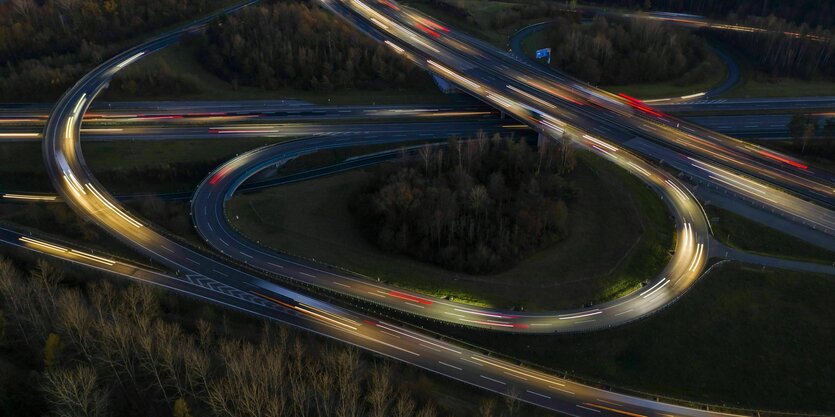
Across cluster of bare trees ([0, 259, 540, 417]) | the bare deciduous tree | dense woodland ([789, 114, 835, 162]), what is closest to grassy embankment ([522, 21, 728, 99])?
dense woodland ([789, 114, 835, 162])

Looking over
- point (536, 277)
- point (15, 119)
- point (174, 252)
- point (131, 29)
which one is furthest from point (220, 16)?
point (536, 277)

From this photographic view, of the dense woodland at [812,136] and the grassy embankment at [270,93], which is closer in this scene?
the dense woodland at [812,136]

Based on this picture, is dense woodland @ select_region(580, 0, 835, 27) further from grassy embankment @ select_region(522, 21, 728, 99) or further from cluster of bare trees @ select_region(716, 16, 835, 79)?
grassy embankment @ select_region(522, 21, 728, 99)

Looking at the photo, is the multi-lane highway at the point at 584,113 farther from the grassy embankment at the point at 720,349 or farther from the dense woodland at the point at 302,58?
the grassy embankment at the point at 720,349

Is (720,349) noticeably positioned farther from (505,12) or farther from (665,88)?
(505,12)

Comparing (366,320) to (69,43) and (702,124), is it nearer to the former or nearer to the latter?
(702,124)

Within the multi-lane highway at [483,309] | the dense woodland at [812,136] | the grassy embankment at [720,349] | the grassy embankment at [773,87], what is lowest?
the grassy embankment at [720,349]

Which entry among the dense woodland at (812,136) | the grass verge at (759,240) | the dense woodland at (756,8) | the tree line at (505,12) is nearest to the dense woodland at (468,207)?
the grass verge at (759,240)
